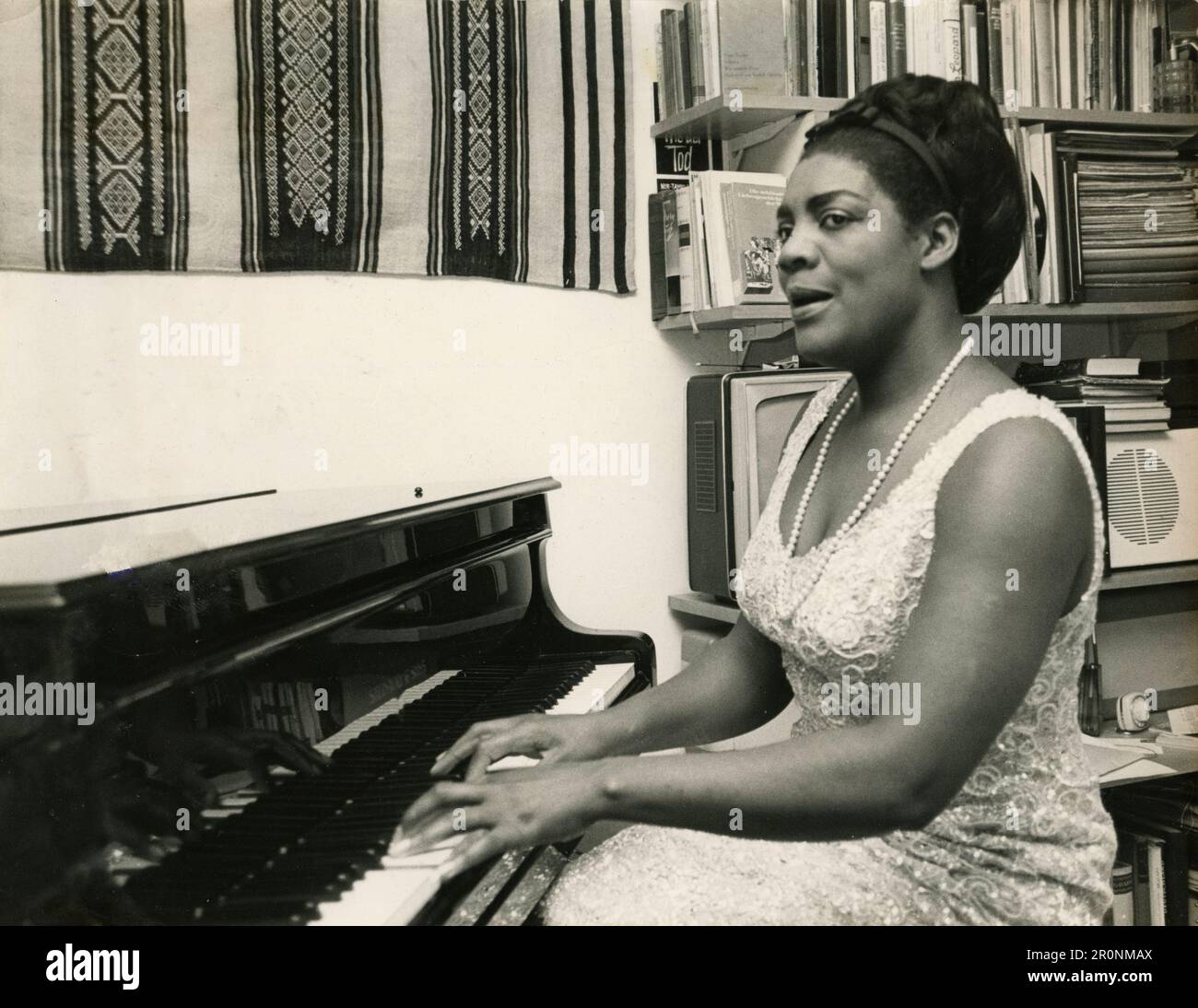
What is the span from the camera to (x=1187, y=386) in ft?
7.98

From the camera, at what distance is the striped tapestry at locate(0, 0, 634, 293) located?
77.3 inches

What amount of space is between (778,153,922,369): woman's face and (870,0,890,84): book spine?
48.2 inches

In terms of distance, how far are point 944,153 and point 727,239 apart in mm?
1096

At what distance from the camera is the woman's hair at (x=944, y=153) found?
45.6 inches

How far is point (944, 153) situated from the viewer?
116cm

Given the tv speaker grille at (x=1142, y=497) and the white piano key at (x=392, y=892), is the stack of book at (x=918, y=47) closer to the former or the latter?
the tv speaker grille at (x=1142, y=497)

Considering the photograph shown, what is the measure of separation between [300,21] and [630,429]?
3.47 ft

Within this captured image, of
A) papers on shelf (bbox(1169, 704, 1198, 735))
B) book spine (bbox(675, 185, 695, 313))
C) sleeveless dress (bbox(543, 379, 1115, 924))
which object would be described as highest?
book spine (bbox(675, 185, 695, 313))

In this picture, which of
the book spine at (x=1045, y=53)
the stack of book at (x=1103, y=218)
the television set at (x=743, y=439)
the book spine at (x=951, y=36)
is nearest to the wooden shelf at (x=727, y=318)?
the television set at (x=743, y=439)

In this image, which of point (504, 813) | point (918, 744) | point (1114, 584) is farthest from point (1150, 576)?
point (504, 813)

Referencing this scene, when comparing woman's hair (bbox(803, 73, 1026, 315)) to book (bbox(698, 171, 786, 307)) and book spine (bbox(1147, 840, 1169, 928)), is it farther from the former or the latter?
book spine (bbox(1147, 840, 1169, 928))

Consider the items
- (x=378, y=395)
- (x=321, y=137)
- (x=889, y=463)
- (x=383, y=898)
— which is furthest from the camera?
(x=378, y=395)

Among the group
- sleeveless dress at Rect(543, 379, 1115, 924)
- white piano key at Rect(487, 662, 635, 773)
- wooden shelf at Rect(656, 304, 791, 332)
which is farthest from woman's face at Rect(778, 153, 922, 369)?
wooden shelf at Rect(656, 304, 791, 332)

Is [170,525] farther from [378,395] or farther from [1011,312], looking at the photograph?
[1011,312]
